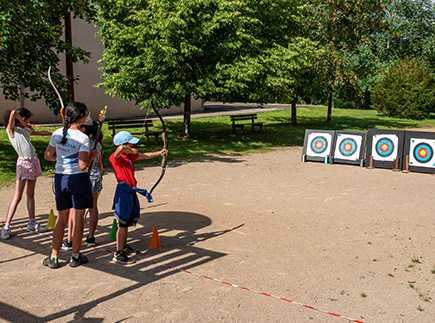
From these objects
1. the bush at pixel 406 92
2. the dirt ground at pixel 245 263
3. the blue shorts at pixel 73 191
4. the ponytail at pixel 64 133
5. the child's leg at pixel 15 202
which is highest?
the bush at pixel 406 92

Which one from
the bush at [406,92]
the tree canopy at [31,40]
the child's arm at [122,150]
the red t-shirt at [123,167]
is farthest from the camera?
the bush at [406,92]

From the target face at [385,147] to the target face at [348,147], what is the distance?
49cm

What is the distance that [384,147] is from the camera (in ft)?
43.1

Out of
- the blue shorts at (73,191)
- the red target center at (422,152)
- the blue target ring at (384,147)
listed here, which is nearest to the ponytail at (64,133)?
the blue shorts at (73,191)

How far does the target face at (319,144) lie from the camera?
14.1 meters

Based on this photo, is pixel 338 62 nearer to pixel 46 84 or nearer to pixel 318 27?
pixel 318 27

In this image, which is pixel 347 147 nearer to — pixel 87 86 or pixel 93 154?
pixel 93 154

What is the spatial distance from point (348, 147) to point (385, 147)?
112 centimetres

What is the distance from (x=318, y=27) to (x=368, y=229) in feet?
62.8

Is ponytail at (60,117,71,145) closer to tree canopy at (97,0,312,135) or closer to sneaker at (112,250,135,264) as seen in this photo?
sneaker at (112,250,135,264)

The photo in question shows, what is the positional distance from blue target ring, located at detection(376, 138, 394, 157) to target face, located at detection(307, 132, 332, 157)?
1537 mm

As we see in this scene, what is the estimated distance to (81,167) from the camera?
16.2 feet

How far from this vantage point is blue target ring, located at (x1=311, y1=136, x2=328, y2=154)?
14.1m

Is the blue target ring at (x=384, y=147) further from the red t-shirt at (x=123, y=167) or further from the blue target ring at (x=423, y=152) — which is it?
the red t-shirt at (x=123, y=167)
